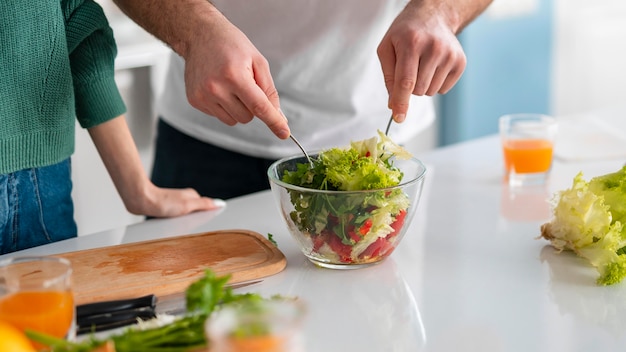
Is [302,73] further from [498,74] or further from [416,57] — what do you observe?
[498,74]

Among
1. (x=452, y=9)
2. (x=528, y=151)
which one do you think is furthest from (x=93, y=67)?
(x=528, y=151)

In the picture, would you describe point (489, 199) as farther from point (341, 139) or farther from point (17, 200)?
point (17, 200)

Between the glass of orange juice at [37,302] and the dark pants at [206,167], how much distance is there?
3.23 ft

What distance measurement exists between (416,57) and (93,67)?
598 mm

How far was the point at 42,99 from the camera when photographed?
1393mm

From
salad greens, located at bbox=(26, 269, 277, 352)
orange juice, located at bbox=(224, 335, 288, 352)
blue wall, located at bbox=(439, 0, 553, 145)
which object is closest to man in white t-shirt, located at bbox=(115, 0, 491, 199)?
salad greens, located at bbox=(26, 269, 277, 352)

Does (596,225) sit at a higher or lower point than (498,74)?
higher

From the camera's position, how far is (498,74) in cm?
373

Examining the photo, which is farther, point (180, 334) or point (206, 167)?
point (206, 167)

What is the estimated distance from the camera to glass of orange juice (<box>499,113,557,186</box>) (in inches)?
67.2

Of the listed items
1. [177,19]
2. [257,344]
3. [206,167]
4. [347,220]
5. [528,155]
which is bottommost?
[206,167]

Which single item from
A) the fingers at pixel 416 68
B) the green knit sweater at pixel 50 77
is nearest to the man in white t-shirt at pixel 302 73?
the fingers at pixel 416 68

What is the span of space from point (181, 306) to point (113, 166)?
0.52 m

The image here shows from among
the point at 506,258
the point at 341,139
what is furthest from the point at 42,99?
the point at 506,258
